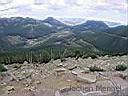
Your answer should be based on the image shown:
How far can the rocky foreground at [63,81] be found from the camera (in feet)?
23.4

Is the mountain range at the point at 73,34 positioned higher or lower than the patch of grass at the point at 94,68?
lower

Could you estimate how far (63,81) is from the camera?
26.7 feet

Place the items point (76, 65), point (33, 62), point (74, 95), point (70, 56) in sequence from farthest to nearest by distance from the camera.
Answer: point (70, 56) → point (33, 62) → point (76, 65) → point (74, 95)

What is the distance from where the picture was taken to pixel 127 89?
7.14 m

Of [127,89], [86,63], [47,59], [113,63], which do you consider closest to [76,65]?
[86,63]

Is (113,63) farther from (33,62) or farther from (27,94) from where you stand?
(27,94)

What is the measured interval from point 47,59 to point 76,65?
1893 mm

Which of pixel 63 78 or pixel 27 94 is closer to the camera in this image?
pixel 27 94

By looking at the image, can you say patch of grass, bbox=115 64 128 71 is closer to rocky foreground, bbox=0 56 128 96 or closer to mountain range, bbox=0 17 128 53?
rocky foreground, bbox=0 56 128 96

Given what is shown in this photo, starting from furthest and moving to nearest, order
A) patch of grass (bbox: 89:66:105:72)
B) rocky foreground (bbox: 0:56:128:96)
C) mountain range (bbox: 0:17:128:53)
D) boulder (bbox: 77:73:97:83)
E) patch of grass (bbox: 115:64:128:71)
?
mountain range (bbox: 0:17:128:53)
patch of grass (bbox: 115:64:128:71)
patch of grass (bbox: 89:66:105:72)
boulder (bbox: 77:73:97:83)
rocky foreground (bbox: 0:56:128:96)

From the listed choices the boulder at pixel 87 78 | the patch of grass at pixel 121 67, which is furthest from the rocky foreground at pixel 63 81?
the patch of grass at pixel 121 67

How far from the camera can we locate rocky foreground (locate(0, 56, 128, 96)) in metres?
7.12

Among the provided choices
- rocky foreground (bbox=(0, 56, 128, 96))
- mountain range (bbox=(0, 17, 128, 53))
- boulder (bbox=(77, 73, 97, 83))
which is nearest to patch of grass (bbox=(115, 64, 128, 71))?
rocky foreground (bbox=(0, 56, 128, 96))

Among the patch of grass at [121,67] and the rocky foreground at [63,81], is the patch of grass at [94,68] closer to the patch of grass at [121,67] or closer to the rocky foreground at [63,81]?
the rocky foreground at [63,81]
